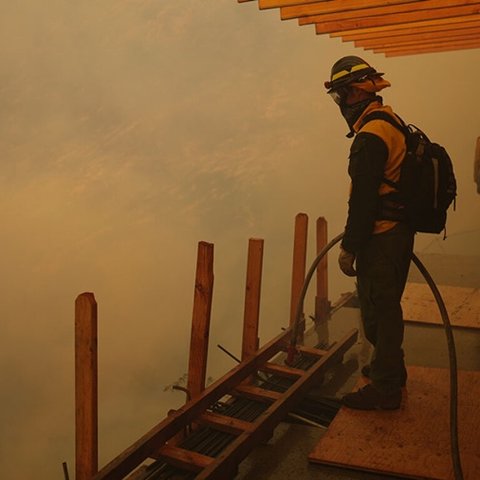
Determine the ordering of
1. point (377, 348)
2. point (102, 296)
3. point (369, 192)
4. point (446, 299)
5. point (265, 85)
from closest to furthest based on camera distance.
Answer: point (369, 192) → point (377, 348) → point (446, 299) → point (102, 296) → point (265, 85)

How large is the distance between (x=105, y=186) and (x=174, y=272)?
140 inches

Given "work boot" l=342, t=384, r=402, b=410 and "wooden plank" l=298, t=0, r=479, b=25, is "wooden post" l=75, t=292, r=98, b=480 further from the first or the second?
"wooden plank" l=298, t=0, r=479, b=25

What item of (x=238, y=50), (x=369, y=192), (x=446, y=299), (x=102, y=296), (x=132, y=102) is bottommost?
(x=102, y=296)

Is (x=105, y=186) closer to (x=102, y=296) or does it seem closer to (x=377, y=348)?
(x=102, y=296)

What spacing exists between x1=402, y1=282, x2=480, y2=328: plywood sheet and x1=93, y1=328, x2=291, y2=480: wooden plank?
80.2 inches

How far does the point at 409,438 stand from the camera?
138 inches

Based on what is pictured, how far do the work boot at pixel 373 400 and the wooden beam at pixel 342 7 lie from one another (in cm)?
324

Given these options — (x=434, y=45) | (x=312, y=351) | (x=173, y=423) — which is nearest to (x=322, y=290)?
(x=312, y=351)

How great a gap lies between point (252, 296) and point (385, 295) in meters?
1.57

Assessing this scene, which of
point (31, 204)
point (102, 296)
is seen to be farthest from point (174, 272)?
point (31, 204)

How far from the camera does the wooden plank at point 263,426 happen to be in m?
3.22

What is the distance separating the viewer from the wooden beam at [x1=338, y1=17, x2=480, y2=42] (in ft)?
20.1

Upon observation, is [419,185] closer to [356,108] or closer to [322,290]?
[356,108]

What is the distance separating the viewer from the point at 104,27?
66.0ft
